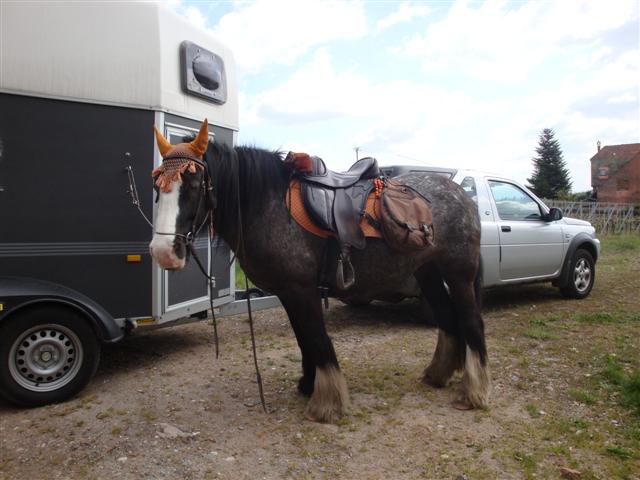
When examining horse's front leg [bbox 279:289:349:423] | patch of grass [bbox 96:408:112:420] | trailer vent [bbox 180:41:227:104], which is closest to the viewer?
horse's front leg [bbox 279:289:349:423]

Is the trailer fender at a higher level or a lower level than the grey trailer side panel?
lower

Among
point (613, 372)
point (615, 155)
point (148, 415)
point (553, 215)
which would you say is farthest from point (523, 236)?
point (615, 155)

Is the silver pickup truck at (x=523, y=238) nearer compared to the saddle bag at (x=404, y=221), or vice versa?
the saddle bag at (x=404, y=221)

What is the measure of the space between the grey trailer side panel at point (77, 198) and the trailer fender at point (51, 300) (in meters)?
0.09

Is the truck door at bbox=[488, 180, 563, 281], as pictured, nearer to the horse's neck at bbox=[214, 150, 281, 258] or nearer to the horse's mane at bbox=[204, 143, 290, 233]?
the horse's mane at bbox=[204, 143, 290, 233]

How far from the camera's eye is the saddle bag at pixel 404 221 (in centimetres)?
353

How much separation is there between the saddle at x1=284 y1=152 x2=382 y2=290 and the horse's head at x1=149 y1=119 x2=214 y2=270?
2.40 ft

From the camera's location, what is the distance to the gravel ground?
9.58ft

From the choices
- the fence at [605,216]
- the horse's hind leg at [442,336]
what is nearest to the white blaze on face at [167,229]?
the horse's hind leg at [442,336]

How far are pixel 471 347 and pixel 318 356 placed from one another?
4.18 ft

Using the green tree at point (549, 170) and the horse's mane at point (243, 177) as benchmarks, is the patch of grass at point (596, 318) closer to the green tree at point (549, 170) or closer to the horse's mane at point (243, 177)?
the horse's mane at point (243, 177)

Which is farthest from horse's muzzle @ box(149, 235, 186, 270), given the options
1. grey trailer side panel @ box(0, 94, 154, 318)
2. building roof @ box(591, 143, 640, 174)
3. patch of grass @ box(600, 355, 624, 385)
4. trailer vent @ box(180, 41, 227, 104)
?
building roof @ box(591, 143, 640, 174)

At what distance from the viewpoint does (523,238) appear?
684cm

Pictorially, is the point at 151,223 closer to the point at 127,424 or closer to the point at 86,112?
the point at 86,112
